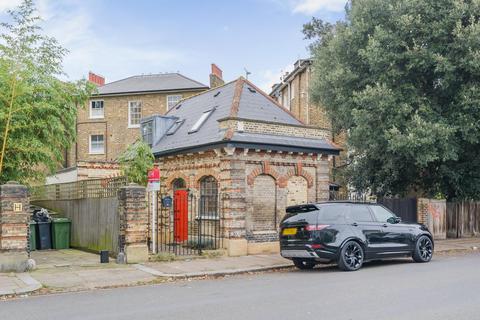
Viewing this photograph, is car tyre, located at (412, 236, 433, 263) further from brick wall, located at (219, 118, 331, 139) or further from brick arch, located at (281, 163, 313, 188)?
brick wall, located at (219, 118, 331, 139)

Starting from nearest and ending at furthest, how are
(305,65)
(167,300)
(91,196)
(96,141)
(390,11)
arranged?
(167,300)
(91,196)
(390,11)
(305,65)
(96,141)

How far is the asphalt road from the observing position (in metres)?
7.48

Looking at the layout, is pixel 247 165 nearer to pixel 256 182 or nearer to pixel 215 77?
pixel 256 182

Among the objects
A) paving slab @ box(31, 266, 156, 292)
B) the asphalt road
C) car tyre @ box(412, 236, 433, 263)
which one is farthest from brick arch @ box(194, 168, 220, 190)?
car tyre @ box(412, 236, 433, 263)

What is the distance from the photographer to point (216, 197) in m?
17.2

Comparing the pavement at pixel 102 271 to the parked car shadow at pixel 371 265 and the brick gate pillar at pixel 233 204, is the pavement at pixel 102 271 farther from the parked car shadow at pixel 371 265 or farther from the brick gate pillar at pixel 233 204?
the parked car shadow at pixel 371 265

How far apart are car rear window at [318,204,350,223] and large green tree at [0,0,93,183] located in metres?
7.94

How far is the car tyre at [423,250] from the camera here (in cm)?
1388

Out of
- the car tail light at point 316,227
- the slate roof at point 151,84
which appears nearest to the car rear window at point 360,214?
the car tail light at point 316,227

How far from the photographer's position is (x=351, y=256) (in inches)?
492

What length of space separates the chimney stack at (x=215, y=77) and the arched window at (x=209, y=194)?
1430cm

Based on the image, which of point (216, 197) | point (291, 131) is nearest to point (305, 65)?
point (291, 131)

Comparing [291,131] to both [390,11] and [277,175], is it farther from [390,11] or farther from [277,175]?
[390,11]

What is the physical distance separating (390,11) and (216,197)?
9779 millimetres
